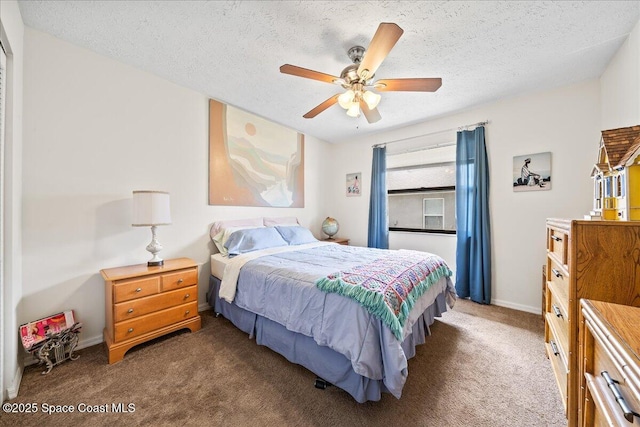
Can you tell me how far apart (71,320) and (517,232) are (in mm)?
4622

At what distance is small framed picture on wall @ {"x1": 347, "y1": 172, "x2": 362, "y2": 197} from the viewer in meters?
4.35

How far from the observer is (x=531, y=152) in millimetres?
2750

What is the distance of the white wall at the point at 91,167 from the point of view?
1.85m

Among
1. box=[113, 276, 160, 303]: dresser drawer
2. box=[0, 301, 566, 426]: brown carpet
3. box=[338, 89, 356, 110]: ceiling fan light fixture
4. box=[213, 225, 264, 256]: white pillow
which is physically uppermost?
box=[338, 89, 356, 110]: ceiling fan light fixture

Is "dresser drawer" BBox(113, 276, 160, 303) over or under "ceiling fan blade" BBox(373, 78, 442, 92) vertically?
under

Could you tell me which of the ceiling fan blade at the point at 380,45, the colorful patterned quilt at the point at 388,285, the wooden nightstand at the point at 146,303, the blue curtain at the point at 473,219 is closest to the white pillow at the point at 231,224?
the wooden nightstand at the point at 146,303

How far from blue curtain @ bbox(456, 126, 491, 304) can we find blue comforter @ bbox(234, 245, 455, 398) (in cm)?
77

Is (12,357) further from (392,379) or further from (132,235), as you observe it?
(392,379)

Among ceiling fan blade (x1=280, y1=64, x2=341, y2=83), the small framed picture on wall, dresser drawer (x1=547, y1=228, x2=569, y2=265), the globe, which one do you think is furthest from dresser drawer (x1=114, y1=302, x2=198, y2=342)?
the small framed picture on wall

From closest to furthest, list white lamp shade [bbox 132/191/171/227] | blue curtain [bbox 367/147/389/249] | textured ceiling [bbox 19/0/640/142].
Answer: textured ceiling [bbox 19/0/640/142] < white lamp shade [bbox 132/191/171/227] < blue curtain [bbox 367/147/389/249]

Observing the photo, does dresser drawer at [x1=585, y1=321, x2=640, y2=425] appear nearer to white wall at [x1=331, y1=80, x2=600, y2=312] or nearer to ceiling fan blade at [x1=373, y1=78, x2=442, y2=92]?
ceiling fan blade at [x1=373, y1=78, x2=442, y2=92]

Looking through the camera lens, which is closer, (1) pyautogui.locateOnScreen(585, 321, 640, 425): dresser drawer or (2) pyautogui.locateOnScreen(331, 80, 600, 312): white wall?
(1) pyautogui.locateOnScreen(585, 321, 640, 425): dresser drawer

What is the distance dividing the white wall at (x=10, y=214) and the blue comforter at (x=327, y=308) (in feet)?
4.61

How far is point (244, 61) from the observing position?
7.18 feet
